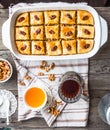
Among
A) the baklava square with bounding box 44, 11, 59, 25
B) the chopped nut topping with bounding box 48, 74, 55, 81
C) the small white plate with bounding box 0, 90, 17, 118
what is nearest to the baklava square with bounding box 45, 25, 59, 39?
the baklava square with bounding box 44, 11, 59, 25

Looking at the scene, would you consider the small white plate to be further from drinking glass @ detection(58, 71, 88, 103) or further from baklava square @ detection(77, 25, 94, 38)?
baklava square @ detection(77, 25, 94, 38)

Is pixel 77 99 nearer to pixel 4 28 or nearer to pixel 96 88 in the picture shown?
pixel 96 88

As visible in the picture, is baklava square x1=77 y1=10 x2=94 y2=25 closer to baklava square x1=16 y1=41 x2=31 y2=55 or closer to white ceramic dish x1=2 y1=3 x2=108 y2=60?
white ceramic dish x1=2 y1=3 x2=108 y2=60

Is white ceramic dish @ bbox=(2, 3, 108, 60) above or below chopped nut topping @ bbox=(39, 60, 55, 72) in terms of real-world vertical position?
above

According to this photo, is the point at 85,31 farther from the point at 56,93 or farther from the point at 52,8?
the point at 56,93

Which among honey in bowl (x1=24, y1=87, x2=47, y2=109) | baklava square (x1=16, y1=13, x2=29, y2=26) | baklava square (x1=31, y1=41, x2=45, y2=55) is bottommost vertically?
honey in bowl (x1=24, y1=87, x2=47, y2=109)

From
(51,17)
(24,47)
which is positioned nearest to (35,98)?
(24,47)
